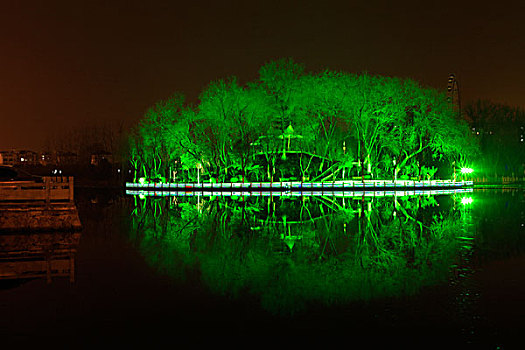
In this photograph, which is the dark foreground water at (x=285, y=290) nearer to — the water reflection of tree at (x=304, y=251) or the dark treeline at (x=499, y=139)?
the water reflection of tree at (x=304, y=251)

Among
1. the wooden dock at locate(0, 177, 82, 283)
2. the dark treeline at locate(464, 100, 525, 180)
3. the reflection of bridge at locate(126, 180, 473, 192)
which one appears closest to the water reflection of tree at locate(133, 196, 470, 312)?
the wooden dock at locate(0, 177, 82, 283)

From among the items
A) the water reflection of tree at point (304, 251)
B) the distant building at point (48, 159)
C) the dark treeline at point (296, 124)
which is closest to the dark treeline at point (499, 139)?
the dark treeline at point (296, 124)

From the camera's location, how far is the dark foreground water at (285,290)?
28.1ft

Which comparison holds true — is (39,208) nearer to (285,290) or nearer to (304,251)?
(304,251)

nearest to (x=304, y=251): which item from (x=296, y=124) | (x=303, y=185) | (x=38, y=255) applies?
(x=38, y=255)

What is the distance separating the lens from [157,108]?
68.3 m

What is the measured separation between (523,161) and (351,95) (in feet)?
154

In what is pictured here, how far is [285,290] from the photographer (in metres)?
11.2

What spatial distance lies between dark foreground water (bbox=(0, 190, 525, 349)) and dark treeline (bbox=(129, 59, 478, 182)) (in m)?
37.0

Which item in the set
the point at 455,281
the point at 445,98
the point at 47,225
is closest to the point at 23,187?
the point at 47,225

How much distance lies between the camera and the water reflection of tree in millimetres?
11406

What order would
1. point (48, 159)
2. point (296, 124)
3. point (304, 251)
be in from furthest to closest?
point (48, 159), point (296, 124), point (304, 251)

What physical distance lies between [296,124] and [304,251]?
4753 cm

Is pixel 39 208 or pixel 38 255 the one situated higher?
pixel 39 208
